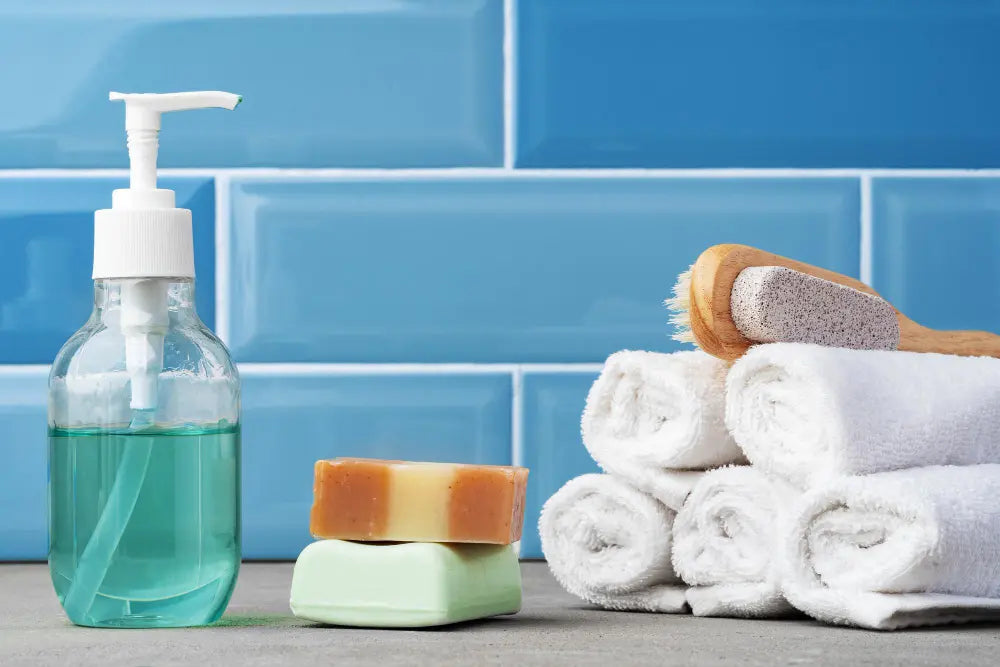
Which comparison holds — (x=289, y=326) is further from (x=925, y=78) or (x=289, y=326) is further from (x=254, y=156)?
(x=925, y=78)

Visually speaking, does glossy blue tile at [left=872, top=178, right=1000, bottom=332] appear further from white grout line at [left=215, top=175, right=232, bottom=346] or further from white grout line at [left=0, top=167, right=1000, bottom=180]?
white grout line at [left=215, top=175, right=232, bottom=346]

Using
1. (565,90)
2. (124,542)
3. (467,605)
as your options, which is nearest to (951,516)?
(467,605)

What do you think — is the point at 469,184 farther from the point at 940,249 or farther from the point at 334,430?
the point at 940,249

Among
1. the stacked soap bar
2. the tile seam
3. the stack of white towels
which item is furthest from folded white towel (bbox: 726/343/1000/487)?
the tile seam

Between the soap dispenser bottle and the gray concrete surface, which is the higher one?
the soap dispenser bottle

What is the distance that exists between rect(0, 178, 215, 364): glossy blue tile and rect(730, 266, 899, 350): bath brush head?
462 mm

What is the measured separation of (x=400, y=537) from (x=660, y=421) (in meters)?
0.19

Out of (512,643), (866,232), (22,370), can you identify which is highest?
(866,232)

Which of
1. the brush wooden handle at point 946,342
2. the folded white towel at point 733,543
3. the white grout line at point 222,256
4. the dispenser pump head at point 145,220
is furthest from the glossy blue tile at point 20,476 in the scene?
the brush wooden handle at point 946,342

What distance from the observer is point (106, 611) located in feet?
2.03

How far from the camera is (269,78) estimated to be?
3.25 ft

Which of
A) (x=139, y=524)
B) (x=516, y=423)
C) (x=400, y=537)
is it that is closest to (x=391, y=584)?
(x=400, y=537)

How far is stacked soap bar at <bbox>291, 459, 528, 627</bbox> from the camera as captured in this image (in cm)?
62

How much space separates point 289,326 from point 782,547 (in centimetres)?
47
